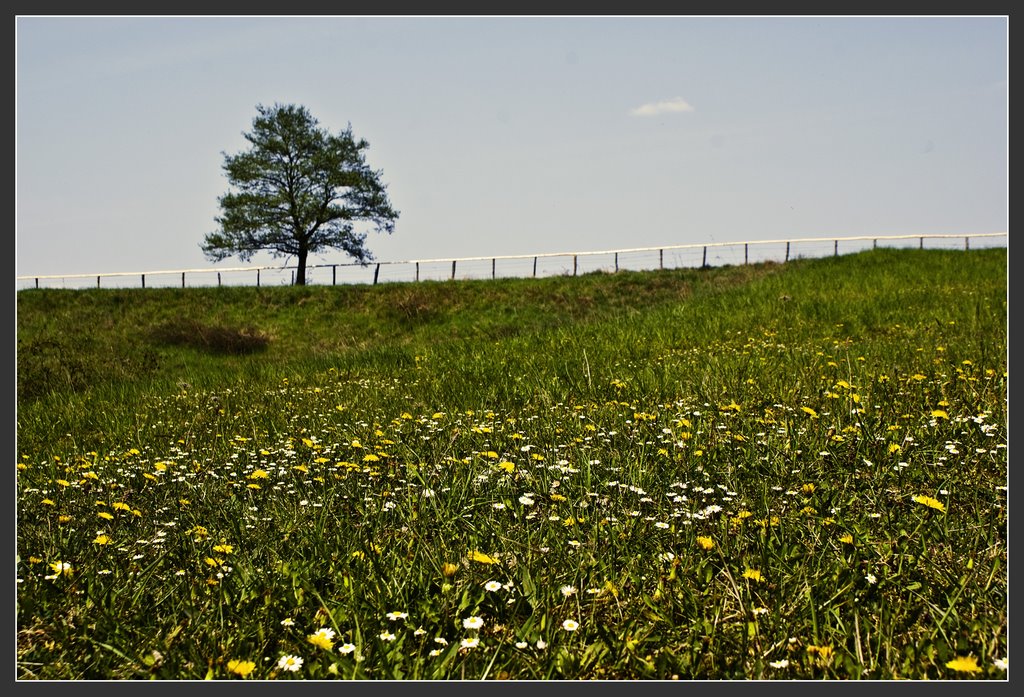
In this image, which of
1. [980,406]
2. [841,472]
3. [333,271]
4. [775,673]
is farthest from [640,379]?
[333,271]

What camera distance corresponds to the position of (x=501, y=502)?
4031 mm

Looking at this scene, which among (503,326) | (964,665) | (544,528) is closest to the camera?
(964,665)

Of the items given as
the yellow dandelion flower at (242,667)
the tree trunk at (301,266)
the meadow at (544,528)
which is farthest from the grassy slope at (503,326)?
the tree trunk at (301,266)

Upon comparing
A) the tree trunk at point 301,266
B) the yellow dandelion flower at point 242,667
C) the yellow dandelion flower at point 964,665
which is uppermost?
the tree trunk at point 301,266

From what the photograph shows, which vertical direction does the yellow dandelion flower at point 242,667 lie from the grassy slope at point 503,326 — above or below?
below

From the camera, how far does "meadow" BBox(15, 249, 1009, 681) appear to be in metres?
2.65

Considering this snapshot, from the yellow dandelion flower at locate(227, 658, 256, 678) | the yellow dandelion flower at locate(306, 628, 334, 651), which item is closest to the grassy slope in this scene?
the yellow dandelion flower at locate(306, 628, 334, 651)

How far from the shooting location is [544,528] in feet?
12.0

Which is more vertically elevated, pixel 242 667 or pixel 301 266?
pixel 301 266

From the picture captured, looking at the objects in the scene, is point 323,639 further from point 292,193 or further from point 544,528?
point 292,193

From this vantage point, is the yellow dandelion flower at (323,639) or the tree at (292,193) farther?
the tree at (292,193)

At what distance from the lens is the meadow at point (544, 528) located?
Answer: 2.65m

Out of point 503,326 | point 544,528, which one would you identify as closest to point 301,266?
point 503,326

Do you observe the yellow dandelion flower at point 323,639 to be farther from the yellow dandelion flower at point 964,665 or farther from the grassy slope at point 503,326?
the grassy slope at point 503,326
